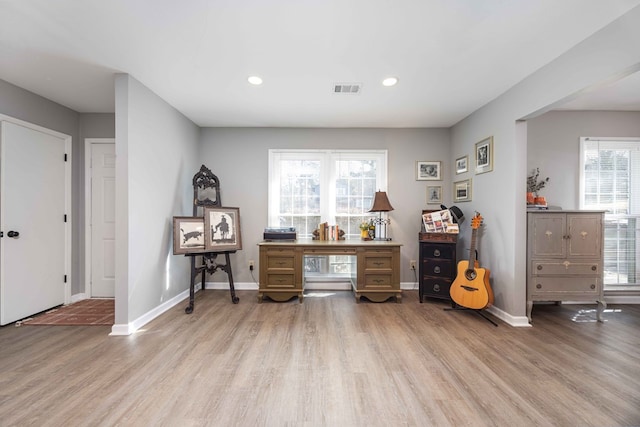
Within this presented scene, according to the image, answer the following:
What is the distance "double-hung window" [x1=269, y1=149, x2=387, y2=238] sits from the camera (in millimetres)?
4105

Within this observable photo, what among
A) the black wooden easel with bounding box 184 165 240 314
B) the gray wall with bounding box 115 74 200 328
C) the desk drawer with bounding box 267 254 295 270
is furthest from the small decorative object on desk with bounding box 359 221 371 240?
the gray wall with bounding box 115 74 200 328

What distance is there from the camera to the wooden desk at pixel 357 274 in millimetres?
3422

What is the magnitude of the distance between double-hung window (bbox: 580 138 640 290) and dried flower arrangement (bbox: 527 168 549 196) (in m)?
0.52

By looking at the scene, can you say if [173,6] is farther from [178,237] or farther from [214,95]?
[178,237]

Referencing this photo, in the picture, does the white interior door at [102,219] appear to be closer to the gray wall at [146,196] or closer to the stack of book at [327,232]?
the gray wall at [146,196]

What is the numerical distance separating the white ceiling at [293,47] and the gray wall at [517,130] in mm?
114

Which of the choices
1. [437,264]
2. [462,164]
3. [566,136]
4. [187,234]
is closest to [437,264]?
[437,264]

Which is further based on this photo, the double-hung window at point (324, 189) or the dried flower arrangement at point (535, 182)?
the double-hung window at point (324, 189)

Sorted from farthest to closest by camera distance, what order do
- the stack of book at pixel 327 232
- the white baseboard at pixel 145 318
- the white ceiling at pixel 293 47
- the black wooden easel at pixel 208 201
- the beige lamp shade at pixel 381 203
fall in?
the stack of book at pixel 327 232, the beige lamp shade at pixel 381 203, the black wooden easel at pixel 208 201, the white baseboard at pixel 145 318, the white ceiling at pixel 293 47

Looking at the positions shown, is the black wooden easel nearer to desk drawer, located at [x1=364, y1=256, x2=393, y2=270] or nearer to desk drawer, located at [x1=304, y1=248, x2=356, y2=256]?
desk drawer, located at [x1=304, y1=248, x2=356, y2=256]

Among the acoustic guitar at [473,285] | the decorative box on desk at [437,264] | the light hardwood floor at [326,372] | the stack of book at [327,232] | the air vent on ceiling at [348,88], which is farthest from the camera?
the stack of book at [327,232]

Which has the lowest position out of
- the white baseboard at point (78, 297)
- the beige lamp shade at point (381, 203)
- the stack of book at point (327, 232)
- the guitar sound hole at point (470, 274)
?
the white baseboard at point (78, 297)

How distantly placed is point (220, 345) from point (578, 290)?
148 inches

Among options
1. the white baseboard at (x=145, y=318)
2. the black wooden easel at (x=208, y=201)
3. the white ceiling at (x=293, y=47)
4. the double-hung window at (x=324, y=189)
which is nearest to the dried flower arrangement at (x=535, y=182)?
the white ceiling at (x=293, y=47)
